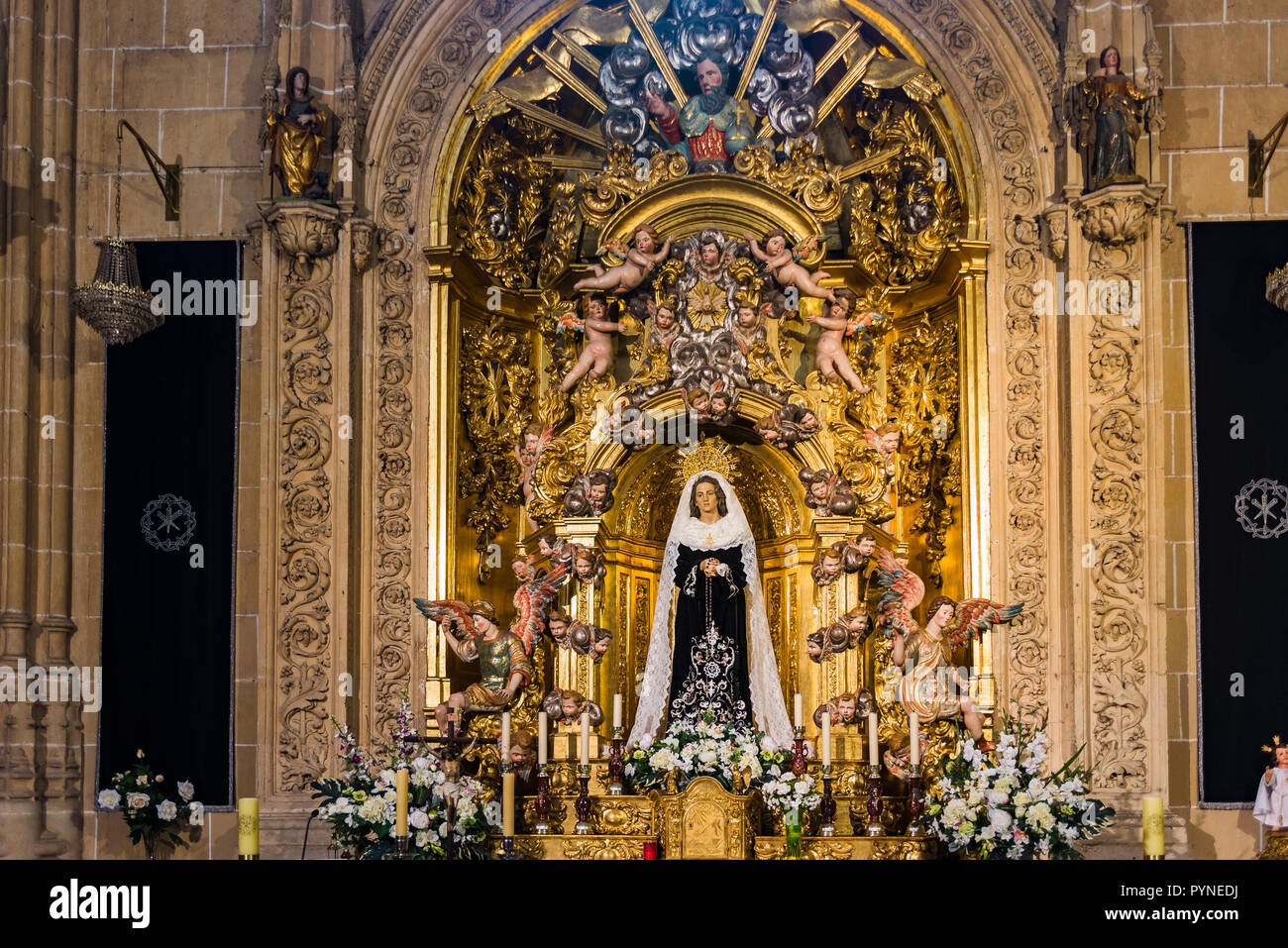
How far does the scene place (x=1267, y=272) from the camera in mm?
15109

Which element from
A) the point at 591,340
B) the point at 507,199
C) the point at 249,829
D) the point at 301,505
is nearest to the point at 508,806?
the point at 249,829

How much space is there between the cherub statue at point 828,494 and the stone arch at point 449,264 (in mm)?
1083

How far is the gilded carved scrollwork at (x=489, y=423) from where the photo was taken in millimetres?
16094

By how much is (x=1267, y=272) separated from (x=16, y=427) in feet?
34.9

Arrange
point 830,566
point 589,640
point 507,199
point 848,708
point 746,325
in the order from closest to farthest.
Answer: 1. point 848,708
2. point 830,566
3. point 589,640
4. point 746,325
5. point 507,199

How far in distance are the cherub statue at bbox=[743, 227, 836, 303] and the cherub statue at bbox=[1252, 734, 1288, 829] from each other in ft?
17.7

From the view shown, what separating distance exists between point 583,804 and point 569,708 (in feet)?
5.59

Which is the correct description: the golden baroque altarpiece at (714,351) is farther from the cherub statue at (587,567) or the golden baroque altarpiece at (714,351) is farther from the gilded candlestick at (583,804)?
the gilded candlestick at (583,804)

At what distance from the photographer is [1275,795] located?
13680mm

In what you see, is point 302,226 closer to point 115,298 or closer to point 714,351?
point 115,298
